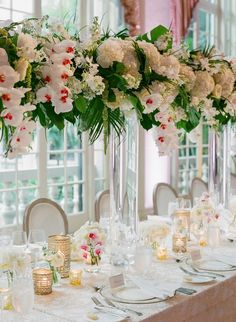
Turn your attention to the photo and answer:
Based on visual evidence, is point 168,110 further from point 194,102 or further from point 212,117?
point 212,117

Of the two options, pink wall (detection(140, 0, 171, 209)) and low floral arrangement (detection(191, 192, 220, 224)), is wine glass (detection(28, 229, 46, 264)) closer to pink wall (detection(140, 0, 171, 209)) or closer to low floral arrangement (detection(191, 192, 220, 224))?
low floral arrangement (detection(191, 192, 220, 224))

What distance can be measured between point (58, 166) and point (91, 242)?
105 inches

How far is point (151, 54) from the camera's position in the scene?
2.22m

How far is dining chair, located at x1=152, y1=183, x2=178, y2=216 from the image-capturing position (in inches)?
178

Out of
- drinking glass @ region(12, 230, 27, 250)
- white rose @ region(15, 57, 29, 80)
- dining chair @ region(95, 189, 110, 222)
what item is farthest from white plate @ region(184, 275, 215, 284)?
dining chair @ region(95, 189, 110, 222)

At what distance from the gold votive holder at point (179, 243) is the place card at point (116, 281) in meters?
0.67

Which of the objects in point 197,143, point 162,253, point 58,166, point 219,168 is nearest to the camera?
point 162,253

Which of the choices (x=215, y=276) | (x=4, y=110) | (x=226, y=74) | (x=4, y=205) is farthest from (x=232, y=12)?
(x=4, y=110)

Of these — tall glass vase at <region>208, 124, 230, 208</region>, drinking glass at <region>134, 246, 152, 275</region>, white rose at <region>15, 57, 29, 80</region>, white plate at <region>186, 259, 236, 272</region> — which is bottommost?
white plate at <region>186, 259, 236, 272</region>

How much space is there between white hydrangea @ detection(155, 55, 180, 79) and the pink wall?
354 centimetres

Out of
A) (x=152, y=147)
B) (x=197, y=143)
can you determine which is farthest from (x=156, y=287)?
(x=197, y=143)

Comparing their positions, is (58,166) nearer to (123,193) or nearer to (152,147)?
(152,147)

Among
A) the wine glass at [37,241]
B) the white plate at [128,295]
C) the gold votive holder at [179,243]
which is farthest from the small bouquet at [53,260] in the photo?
the gold votive holder at [179,243]

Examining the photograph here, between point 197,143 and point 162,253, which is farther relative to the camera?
point 197,143
